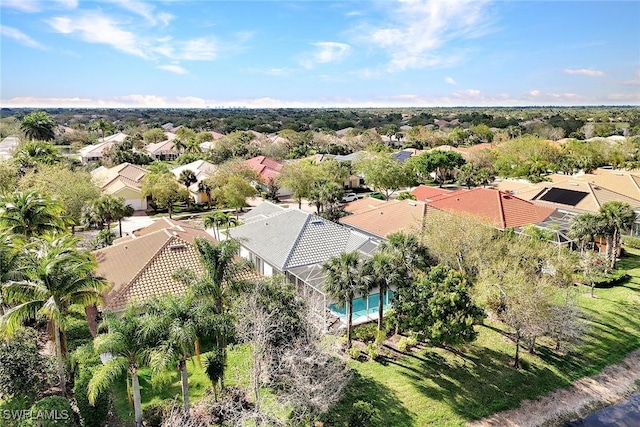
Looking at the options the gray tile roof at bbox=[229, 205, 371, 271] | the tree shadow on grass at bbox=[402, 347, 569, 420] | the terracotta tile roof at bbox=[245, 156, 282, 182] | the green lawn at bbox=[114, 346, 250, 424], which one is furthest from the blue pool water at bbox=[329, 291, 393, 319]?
the terracotta tile roof at bbox=[245, 156, 282, 182]

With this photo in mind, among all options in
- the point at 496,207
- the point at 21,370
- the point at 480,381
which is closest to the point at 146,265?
the point at 21,370

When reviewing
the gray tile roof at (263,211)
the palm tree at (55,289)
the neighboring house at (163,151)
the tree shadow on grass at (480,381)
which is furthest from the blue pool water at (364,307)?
the neighboring house at (163,151)

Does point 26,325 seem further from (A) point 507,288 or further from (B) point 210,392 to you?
(A) point 507,288

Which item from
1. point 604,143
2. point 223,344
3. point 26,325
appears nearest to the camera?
point 223,344

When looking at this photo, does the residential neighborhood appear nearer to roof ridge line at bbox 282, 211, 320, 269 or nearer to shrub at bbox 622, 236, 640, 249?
roof ridge line at bbox 282, 211, 320, 269

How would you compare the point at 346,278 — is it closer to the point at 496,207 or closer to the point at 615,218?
the point at 615,218

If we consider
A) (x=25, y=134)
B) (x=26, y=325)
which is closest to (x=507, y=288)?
(x=26, y=325)
